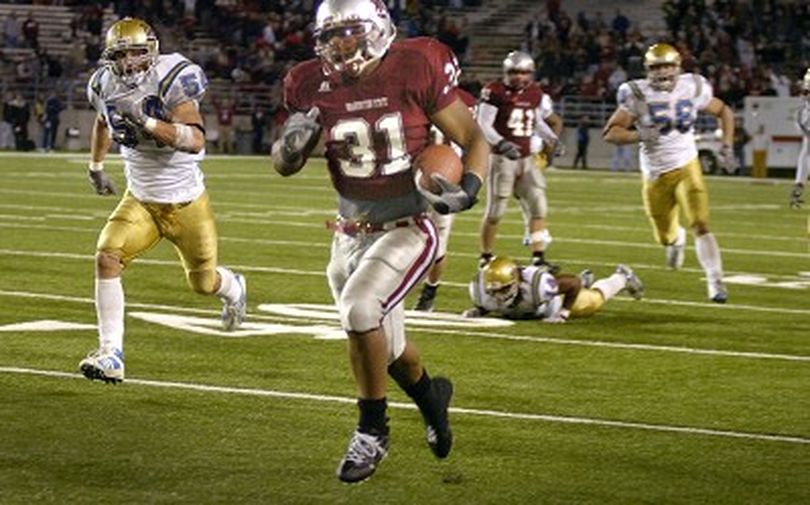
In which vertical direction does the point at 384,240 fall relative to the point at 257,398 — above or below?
above

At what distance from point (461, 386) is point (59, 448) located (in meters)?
2.04

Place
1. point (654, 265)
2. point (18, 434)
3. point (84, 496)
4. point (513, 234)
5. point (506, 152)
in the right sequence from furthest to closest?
point (513, 234)
point (654, 265)
point (506, 152)
point (18, 434)
point (84, 496)

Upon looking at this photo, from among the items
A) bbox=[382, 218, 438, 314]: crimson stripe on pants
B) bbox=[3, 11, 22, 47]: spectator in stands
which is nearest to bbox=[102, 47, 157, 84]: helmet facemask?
bbox=[382, 218, 438, 314]: crimson stripe on pants

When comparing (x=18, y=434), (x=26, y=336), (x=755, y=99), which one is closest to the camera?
(x=18, y=434)

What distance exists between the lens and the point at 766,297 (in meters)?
11.4

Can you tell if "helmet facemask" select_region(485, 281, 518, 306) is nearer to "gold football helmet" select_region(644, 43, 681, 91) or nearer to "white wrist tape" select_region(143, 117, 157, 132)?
"gold football helmet" select_region(644, 43, 681, 91)

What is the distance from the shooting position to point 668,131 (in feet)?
38.4

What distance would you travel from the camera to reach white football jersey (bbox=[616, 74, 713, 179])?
460 inches

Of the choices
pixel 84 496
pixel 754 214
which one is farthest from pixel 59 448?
pixel 754 214

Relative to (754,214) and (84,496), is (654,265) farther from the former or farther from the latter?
(84,496)

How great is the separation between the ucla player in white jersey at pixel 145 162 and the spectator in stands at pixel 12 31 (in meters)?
26.7

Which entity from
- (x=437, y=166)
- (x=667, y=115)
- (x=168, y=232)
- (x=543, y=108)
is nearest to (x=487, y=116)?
(x=543, y=108)

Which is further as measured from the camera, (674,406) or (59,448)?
(674,406)

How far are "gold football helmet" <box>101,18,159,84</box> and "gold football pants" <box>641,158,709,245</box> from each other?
467cm
